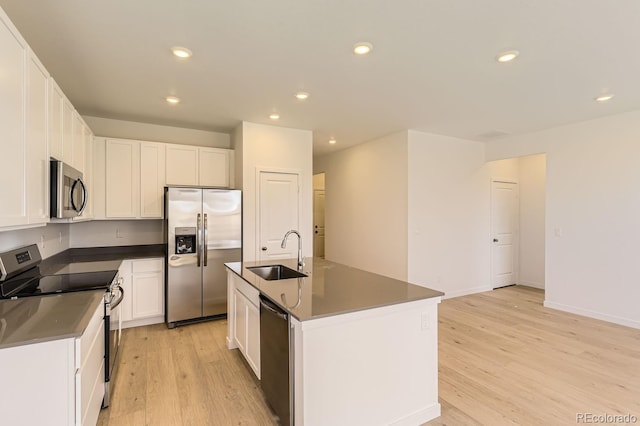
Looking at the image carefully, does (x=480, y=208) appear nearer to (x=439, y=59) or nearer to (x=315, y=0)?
(x=439, y=59)

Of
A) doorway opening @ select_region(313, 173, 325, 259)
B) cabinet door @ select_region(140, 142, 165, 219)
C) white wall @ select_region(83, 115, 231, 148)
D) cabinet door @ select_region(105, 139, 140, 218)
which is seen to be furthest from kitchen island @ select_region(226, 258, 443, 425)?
doorway opening @ select_region(313, 173, 325, 259)

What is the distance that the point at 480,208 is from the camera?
548 centimetres

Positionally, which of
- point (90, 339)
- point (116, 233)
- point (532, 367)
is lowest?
point (532, 367)

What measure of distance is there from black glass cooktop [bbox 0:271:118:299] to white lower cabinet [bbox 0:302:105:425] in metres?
0.78

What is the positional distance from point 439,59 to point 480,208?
3.71 meters

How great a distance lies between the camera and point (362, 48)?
2338 mm

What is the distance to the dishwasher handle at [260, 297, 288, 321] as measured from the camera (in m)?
1.83

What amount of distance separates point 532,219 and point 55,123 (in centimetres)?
723

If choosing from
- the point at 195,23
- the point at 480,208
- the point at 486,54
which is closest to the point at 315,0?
the point at 195,23

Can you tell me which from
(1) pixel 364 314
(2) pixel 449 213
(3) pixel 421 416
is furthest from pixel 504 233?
(1) pixel 364 314

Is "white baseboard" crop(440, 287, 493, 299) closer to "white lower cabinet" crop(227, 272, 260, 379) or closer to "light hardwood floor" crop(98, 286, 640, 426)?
"light hardwood floor" crop(98, 286, 640, 426)

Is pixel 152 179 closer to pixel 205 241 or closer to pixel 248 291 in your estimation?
pixel 205 241

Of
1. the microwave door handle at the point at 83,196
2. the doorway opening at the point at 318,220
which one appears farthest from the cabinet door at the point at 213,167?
the doorway opening at the point at 318,220

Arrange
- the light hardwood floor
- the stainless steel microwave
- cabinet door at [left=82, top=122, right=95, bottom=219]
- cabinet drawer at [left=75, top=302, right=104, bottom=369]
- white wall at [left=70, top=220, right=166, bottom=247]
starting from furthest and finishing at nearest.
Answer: white wall at [left=70, top=220, right=166, bottom=247]
cabinet door at [left=82, top=122, right=95, bottom=219]
the light hardwood floor
the stainless steel microwave
cabinet drawer at [left=75, top=302, right=104, bottom=369]
